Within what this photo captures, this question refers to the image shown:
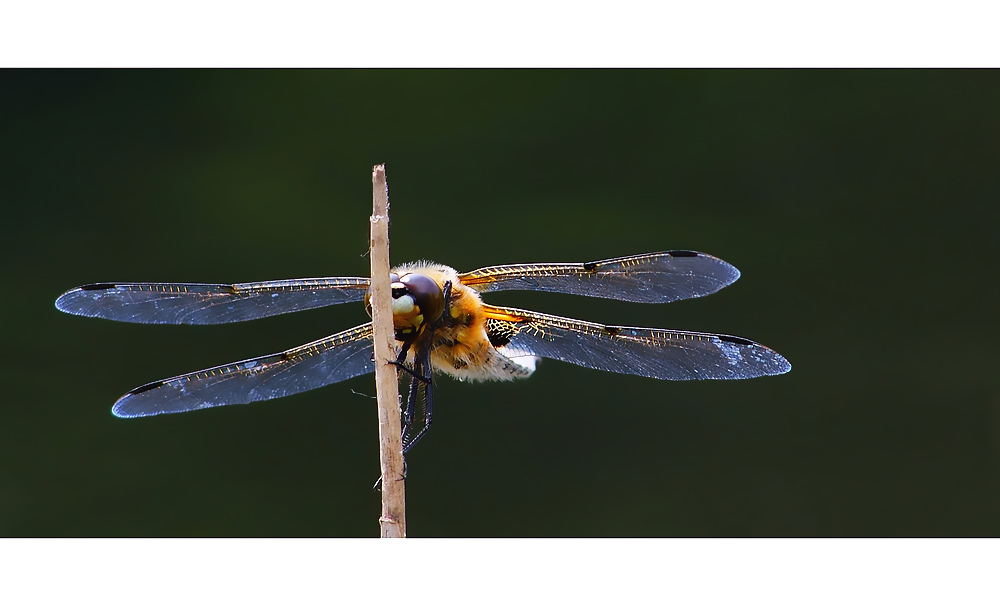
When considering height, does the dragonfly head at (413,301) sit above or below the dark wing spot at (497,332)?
above

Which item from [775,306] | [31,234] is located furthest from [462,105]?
[31,234]

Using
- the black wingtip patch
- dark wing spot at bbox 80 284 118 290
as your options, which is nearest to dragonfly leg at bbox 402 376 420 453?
the black wingtip patch

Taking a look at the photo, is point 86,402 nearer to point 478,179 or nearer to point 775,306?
point 478,179

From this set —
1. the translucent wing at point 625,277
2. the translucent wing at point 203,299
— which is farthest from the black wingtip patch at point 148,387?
the translucent wing at point 625,277

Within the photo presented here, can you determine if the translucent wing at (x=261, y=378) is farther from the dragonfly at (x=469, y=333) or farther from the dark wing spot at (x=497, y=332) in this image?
the dark wing spot at (x=497, y=332)

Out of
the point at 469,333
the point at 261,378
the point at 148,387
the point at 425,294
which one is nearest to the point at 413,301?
the point at 425,294

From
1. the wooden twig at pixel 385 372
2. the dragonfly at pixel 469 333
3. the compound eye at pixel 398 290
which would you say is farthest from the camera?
the dragonfly at pixel 469 333
